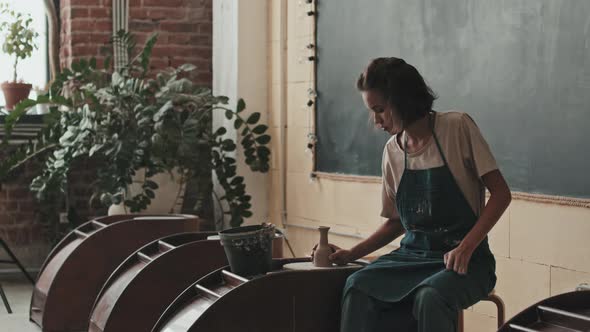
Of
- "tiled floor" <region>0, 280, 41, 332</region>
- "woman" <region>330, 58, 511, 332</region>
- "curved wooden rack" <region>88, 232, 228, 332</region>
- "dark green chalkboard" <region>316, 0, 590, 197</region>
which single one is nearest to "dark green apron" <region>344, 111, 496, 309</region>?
"woman" <region>330, 58, 511, 332</region>

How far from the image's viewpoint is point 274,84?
252 inches

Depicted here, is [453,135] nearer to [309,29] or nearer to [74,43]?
[309,29]

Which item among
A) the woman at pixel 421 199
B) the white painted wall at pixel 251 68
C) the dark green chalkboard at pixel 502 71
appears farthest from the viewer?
the white painted wall at pixel 251 68

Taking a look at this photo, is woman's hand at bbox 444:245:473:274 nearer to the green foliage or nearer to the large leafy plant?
the large leafy plant

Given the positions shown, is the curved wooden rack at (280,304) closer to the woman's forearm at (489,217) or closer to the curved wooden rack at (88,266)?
the woman's forearm at (489,217)

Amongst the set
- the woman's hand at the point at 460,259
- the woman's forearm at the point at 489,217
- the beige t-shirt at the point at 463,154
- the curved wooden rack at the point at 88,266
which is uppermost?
the beige t-shirt at the point at 463,154

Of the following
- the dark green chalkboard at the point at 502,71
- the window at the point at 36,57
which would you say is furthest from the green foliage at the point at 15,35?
the dark green chalkboard at the point at 502,71

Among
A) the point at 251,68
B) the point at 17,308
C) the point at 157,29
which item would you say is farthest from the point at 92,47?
the point at 17,308

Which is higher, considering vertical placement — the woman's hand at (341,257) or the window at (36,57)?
the window at (36,57)

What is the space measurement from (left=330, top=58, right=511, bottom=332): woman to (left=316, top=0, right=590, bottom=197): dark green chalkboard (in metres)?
0.67

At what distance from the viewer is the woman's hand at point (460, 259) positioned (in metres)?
3.03

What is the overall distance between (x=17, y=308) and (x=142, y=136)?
1.32m

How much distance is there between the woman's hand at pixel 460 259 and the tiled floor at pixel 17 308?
2882 millimetres

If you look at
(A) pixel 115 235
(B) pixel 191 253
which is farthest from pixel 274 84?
(B) pixel 191 253
